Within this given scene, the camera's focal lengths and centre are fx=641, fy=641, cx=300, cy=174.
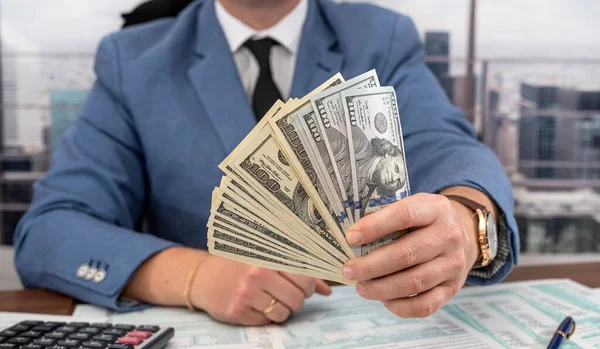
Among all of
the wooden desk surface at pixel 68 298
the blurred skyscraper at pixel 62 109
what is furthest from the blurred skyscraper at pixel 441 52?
the wooden desk surface at pixel 68 298

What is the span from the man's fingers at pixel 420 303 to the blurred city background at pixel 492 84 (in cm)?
288

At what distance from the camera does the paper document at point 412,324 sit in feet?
2.74

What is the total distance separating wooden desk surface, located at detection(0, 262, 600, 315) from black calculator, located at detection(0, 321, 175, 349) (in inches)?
6.4

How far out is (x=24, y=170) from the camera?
356 cm

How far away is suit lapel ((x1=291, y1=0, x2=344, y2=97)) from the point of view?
4.49 feet

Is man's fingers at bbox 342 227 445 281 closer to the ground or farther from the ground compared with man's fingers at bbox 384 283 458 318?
Result: farther from the ground

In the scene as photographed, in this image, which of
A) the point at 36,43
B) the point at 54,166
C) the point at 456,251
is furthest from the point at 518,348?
the point at 36,43

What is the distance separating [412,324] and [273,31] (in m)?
0.76

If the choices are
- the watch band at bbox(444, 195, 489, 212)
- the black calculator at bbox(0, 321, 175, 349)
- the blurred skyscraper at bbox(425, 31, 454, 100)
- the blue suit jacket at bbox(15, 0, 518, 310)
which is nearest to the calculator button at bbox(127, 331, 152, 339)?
the black calculator at bbox(0, 321, 175, 349)

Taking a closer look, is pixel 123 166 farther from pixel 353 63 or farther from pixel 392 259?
pixel 392 259

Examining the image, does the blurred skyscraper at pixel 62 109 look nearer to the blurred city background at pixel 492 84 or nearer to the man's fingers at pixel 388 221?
the blurred city background at pixel 492 84

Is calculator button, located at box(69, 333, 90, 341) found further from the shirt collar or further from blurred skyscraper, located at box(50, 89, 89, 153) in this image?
blurred skyscraper, located at box(50, 89, 89, 153)

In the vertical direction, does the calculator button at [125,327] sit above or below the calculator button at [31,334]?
below

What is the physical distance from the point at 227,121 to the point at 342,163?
63cm
